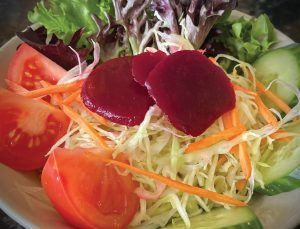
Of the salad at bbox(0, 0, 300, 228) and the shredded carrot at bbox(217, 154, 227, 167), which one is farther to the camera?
the shredded carrot at bbox(217, 154, 227, 167)

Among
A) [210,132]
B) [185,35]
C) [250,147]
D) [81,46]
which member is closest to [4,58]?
[81,46]

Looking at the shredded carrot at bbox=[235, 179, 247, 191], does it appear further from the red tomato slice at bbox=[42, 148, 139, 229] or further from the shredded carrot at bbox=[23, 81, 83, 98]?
the shredded carrot at bbox=[23, 81, 83, 98]

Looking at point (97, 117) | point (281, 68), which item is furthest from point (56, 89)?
point (281, 68)

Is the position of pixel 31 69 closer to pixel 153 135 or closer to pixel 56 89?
pixel 56 89

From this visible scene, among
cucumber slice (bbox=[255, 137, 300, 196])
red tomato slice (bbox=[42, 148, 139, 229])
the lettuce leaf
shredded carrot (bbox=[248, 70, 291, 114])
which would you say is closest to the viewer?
red tomato slice (bbox=[42, 148, 139, 229])

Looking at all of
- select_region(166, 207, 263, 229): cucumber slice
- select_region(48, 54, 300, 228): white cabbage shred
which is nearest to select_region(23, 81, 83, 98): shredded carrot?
select_region(48, 54, 300, 228): white cabbage shred

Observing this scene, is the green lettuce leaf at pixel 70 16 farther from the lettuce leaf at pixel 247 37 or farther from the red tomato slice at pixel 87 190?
the red tomato slice at pixel 87 190

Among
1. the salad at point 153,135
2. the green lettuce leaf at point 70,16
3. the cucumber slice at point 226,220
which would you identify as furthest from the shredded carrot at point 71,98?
the cucumber slice at point 226,220
